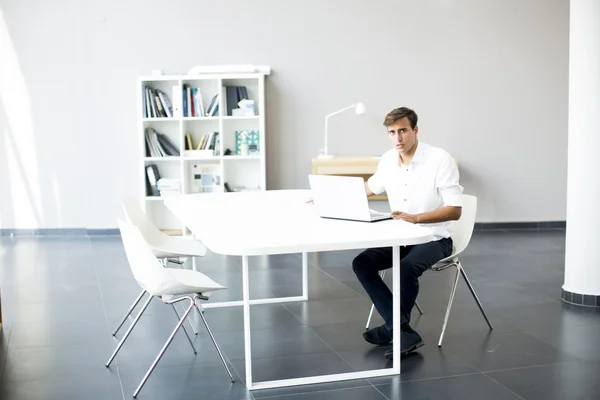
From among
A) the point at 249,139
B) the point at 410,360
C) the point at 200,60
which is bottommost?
the point at 410,360

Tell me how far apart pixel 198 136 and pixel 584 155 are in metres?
4.40

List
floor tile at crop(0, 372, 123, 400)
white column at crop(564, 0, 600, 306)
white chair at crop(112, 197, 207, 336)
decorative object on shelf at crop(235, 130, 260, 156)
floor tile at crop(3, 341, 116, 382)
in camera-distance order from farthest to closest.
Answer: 1. decorative object on shelf at crop(235, 130, 260, 156)
2. white column at crop(564, 0, 600, 306)
3. white chair at crop(112, 197, 207, 336)
4. floor tile at crop(3, 341, 116, 382)
5. floor tile at crop(0, 372, 123, 400)

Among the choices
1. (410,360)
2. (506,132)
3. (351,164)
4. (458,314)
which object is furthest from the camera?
(506,132)

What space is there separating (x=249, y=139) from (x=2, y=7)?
2932 millimetres

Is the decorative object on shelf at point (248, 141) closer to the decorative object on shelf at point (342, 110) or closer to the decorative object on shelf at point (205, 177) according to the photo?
the decorative object on shelf at point (205, 177)

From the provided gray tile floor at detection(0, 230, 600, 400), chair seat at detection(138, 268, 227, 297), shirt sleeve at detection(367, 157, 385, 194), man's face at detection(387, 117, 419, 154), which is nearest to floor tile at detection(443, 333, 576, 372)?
gray tile floor at detection(0, 230, 600, 400)

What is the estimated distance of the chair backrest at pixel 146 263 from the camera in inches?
156

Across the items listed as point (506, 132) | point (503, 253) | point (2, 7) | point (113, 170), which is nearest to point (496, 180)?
point (506, 132)

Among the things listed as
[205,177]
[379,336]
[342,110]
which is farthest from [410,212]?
[205,177]

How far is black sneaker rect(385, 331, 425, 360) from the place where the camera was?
14.6 ft

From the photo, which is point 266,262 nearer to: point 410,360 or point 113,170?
point 113,170

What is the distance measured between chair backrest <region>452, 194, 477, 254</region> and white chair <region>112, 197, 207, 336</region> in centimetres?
167

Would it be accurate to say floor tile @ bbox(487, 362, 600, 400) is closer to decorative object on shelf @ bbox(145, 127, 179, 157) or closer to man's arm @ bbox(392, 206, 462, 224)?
man's arm @ bbox(392, 206, 462, 224)

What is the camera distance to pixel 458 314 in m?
5.37
